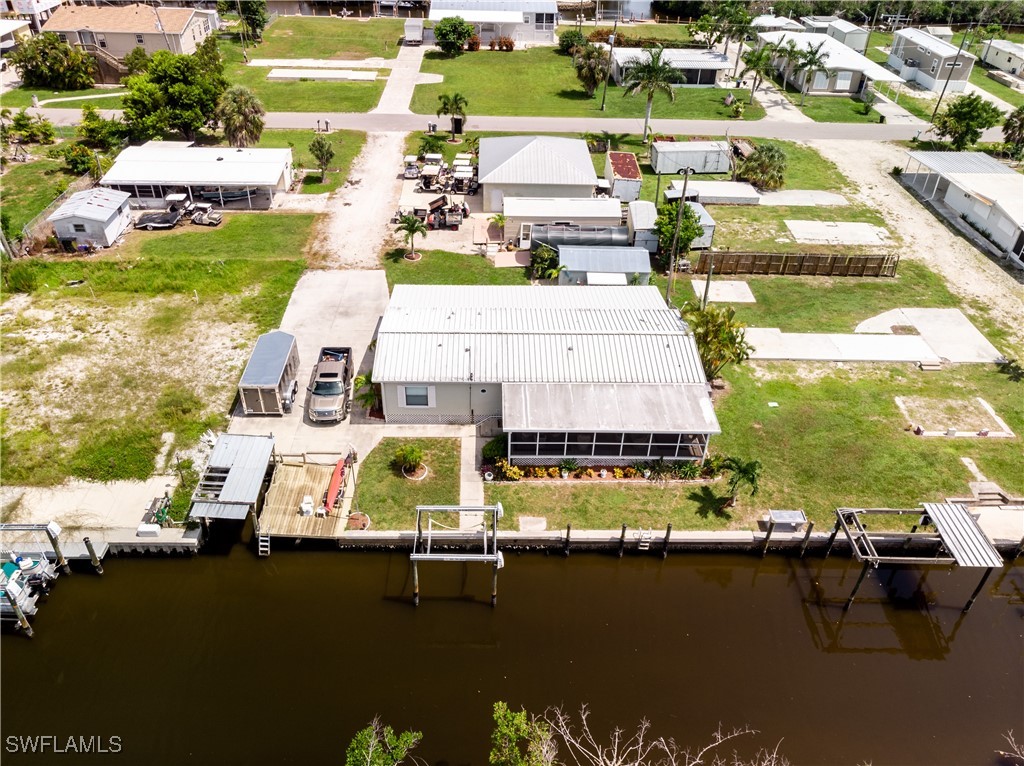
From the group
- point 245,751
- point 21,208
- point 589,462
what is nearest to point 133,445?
point 245,751

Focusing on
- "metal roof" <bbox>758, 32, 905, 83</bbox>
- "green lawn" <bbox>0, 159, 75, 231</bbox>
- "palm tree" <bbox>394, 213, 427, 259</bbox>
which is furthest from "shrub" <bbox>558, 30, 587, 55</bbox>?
"green lawn" <bbox>0, 159, 75, 231</bbox>

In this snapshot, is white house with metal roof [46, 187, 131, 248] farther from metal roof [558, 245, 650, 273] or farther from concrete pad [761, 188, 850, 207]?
concrete pad [761, 188, 850, 207]

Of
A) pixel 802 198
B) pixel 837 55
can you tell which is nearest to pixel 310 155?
pixel 802 198

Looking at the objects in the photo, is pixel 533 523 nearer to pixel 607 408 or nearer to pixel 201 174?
pixel 607 408

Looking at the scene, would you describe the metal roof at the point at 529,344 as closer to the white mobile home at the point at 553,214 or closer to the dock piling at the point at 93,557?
the dock piling at the point at 93,557

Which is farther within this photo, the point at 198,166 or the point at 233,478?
the point at 198,166

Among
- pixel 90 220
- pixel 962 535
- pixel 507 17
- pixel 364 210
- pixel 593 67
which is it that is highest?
pixel 507 17

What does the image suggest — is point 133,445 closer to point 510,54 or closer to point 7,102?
point 7,102
